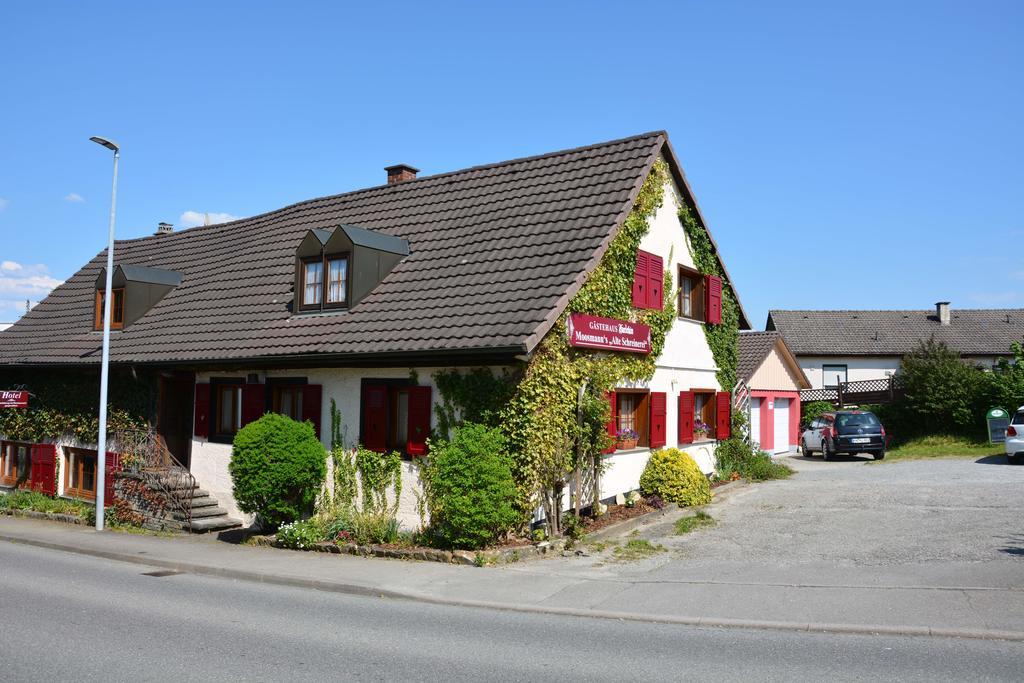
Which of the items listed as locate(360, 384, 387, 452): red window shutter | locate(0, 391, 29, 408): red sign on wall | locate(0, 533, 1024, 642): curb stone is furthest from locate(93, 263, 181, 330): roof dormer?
locate(0, 533, 1024, 642): curb stone

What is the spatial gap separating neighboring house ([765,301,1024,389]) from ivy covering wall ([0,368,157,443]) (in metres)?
42.8

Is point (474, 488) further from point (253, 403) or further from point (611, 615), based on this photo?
point (253, 403)

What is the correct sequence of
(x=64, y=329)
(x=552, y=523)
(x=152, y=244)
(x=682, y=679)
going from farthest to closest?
(x=152, y=244) → (x=64, y=329) → (x=552, y=523) → (x=682, y=679)

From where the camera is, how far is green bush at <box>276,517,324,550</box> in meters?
13.4

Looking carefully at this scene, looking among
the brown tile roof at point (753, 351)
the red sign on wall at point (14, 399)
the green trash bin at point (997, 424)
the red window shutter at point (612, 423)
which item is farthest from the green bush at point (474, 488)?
the green trash bin at point (997, 424)

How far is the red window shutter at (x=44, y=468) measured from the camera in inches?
803

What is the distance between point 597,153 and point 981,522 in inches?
372

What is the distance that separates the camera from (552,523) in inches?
517

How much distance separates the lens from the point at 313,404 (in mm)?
15211

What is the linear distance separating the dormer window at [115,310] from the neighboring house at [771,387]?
17.8 m

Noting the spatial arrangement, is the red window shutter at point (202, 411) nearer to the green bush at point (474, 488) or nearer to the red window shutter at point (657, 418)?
the green bush at point (474, 488)

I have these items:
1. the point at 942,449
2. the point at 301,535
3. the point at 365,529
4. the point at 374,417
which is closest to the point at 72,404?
the point at 301,535

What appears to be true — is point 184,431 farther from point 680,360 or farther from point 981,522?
point 981,522

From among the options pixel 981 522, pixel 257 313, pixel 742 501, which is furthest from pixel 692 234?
pixel 257 313
